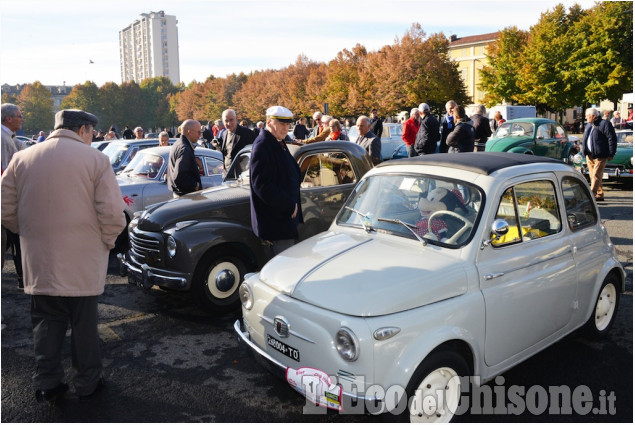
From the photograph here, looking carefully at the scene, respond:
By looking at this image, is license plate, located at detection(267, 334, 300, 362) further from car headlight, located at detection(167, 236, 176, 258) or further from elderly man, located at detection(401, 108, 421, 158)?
elderly man, located at detection(401, 108, 421, 158)

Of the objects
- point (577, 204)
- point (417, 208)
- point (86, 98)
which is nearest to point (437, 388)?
point (417, 208)

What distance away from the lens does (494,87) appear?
59.3 meters

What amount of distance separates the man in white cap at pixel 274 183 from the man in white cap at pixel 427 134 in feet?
19.9

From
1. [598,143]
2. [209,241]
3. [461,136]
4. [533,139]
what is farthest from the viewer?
[533,139]

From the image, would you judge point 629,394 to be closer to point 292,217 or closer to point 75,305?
point 292,217

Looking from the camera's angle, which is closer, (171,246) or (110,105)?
(171,246)

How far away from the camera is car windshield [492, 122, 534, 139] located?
1562 centimetres

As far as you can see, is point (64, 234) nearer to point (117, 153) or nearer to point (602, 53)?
point (117, 153)

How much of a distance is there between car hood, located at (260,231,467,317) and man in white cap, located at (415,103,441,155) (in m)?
6.96

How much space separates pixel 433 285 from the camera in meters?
3.36

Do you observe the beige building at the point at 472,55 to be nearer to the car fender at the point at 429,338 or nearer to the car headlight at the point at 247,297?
the car headlight at the point at 247,297

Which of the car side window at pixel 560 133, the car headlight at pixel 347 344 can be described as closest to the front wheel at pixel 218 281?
the car headlight at pixel 347 344

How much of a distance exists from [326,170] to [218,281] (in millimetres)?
1881

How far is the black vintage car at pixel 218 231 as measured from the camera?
568 centimetres
